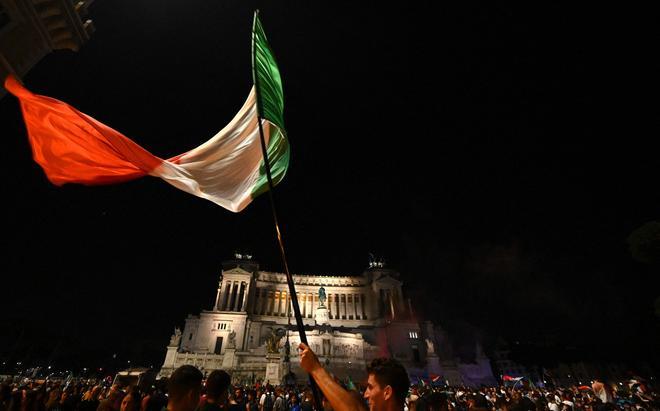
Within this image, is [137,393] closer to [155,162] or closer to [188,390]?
[188,390]

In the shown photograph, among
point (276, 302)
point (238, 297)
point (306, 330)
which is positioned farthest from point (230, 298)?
point (306, 330)

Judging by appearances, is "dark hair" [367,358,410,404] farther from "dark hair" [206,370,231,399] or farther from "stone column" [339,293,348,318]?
"stone column" [339,293,348,318]

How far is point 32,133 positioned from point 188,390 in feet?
19.7

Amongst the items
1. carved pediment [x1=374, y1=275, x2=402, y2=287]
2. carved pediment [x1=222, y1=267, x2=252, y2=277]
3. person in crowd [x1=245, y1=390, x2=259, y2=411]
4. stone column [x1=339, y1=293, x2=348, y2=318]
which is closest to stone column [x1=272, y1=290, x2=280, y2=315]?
carved pediment [x1=222, y1=267, x2=252, y2=277]

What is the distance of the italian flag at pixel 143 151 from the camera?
536 cm

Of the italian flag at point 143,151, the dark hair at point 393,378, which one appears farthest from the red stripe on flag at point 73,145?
the dark hair at point 393,378

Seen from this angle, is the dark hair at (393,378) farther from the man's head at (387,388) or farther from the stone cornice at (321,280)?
the stone cornice at (321,280)

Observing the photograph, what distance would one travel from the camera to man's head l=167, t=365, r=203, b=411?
10.2ft

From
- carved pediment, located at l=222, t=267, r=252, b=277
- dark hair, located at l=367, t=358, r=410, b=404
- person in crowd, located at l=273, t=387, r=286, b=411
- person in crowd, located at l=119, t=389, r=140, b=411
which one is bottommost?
person in crowd, located at l=273, t=387, r=286, b=411

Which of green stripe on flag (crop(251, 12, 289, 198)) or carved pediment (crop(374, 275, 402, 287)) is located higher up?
carved pediment (crop(374, 275, 402, 287))

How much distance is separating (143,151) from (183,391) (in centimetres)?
467

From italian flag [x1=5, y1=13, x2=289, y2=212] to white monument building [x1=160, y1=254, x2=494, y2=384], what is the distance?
1914cm

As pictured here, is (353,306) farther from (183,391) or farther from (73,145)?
(183,391)

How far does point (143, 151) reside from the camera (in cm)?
575
